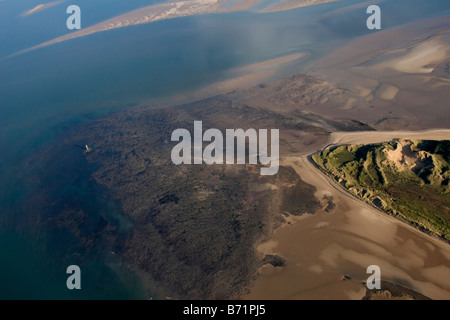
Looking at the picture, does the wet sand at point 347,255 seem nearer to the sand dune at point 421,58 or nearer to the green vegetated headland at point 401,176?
the green vegetated headland at point 401,176

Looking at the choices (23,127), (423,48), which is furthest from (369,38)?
(23,127)

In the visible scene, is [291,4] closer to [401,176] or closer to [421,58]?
[421,58]

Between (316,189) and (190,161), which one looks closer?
(316,189)

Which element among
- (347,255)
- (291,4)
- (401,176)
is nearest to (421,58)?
(401,176)

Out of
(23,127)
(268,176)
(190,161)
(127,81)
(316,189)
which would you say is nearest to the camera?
(316,189)

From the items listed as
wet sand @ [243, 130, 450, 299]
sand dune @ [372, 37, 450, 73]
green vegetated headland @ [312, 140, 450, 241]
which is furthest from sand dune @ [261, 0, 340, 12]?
wet sand @ [243, 130, 450, 299]

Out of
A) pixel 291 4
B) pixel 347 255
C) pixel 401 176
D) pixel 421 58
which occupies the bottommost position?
pixel 347 255

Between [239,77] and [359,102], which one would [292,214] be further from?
[239,77]
